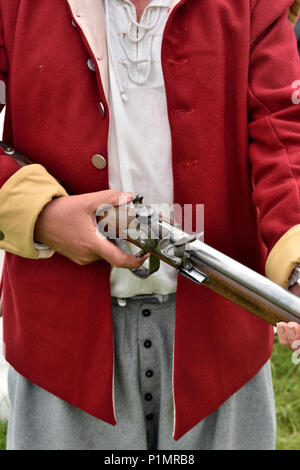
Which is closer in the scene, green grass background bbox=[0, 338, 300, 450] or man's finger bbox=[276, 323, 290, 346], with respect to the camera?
man's finger bbox=[276, 323, 290, 346]

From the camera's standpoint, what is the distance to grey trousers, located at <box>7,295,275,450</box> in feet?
5.70

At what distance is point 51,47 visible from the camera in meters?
1.47

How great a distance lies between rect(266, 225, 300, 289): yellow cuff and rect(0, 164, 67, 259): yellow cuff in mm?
570

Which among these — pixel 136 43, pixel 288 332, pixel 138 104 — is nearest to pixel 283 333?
pixel 288 332

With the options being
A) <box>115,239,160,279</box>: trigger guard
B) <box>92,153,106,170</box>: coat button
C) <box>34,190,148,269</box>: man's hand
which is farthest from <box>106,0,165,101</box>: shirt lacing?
<box>115,239,160,279</box>: trigger guard

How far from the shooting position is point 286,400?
3.12 m

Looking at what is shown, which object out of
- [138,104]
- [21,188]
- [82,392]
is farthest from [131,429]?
[138,104]

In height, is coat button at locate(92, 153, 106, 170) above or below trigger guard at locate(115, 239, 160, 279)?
above

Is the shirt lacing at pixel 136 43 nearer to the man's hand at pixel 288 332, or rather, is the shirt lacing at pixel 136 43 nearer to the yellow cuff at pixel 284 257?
the yellow cuff at pixel 284 257

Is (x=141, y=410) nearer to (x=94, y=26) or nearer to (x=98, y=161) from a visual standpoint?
(x=98, y=161)

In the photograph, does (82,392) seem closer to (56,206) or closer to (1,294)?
(1,294)

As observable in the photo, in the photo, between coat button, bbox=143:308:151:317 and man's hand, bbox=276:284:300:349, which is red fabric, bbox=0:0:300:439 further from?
man's hand, bbox=276:284:300:349

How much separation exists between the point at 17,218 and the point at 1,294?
1.55ft

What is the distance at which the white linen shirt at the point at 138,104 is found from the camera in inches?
59.7
